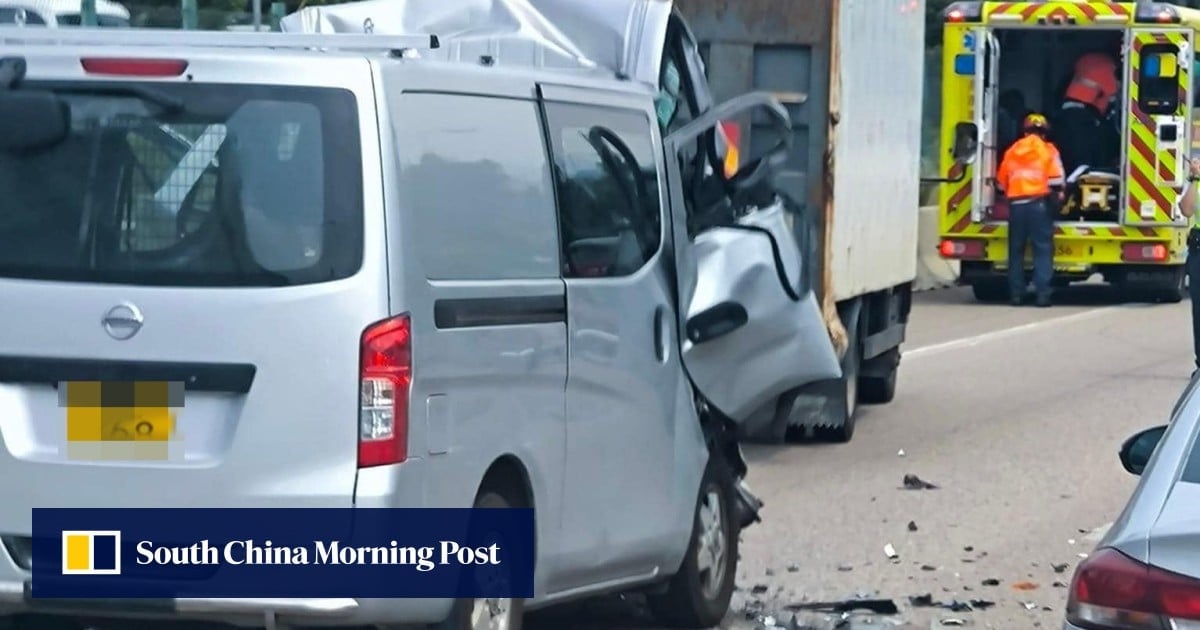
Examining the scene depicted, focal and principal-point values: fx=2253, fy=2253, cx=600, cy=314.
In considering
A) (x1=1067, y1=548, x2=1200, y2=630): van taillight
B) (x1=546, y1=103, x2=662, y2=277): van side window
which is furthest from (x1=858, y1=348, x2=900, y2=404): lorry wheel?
(x1=1067, y1=548, x2=1200, y2=630): van taillight

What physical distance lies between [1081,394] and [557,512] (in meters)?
9.95

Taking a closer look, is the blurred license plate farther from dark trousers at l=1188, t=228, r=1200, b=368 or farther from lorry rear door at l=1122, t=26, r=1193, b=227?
lorry rear door at l=1122, t=26, r=1193, b=227

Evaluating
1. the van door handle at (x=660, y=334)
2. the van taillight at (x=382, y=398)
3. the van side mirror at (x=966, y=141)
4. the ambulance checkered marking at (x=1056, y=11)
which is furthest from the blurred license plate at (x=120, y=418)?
the ambulance checkered marking at (x=1056, y=11)

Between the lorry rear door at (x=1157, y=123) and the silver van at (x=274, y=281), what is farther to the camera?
the lorry rear door at (x=1157, y=123)

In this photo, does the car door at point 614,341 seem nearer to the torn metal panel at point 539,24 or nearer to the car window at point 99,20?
the torn metal panel at point 539,24

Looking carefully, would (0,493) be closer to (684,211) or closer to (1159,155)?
(684,211)

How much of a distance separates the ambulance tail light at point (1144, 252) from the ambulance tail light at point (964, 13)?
291 cm

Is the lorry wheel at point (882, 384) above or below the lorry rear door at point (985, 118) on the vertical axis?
below

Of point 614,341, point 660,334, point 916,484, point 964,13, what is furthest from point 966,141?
point 614,341

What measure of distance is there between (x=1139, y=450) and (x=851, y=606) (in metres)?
2.92

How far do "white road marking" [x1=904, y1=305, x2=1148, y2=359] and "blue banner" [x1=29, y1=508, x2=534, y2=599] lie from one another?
1324 centimetres

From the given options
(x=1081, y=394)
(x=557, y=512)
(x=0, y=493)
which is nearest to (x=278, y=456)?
(x=0, y=493)

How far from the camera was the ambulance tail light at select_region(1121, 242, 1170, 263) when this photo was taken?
78.2 feet

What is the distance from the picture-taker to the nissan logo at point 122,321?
5.74 metres
